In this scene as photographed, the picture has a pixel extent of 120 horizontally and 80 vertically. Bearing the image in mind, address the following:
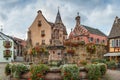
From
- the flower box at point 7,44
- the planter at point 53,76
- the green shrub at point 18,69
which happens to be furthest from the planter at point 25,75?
the flower box at point 7,44

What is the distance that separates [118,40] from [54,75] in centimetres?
2000

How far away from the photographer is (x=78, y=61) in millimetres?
38188

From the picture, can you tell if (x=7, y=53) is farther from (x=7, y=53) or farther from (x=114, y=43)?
(x=114, y=43)

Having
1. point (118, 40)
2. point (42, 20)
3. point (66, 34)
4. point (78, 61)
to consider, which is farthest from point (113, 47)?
point (42, 20)

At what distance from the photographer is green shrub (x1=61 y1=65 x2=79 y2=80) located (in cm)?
2460

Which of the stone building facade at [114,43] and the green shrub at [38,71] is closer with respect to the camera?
the green shrub at [38,71]

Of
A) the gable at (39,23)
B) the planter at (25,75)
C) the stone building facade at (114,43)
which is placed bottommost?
the planter at (25,75)

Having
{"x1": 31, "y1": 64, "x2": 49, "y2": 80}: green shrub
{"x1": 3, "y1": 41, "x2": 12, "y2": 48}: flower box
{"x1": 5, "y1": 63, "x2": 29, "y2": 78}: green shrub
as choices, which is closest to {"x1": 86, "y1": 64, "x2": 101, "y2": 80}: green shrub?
{"x1": 31, "y1": 64, "x2": 49, "y2": 80}: green shrub

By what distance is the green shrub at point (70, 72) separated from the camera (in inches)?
968

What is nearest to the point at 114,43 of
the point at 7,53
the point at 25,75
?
the point at 25,75

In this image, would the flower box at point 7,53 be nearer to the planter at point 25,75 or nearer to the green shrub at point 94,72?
the planter at point 25,75

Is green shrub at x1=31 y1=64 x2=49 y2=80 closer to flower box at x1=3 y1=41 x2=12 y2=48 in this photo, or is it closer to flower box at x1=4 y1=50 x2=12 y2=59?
flower box at x1=4 y1=50 x2=12 y2=59

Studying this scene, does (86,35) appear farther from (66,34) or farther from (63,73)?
(63,73)

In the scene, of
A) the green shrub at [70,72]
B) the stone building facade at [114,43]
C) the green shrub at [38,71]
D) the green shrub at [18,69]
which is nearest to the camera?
the green shrub at [70,72]
